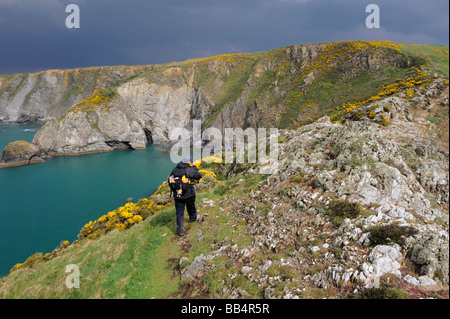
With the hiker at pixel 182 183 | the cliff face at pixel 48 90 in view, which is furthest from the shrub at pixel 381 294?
the cliff face at pixel 48 90

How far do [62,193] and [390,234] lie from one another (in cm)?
6388

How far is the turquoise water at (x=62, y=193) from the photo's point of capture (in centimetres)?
3462

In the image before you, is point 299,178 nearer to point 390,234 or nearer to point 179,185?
point 390,234

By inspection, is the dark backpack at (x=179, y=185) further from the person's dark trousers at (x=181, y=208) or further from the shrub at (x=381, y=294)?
the shrub at (x=381, y=294)

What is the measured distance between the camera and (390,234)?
22.0 ft

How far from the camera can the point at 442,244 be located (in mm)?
6062

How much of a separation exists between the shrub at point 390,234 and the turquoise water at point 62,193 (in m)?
37.7

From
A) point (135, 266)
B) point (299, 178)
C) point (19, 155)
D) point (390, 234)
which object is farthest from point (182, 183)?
point (19, 155)

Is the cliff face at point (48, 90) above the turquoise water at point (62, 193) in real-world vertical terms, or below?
above

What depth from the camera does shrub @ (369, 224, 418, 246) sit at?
654cm
